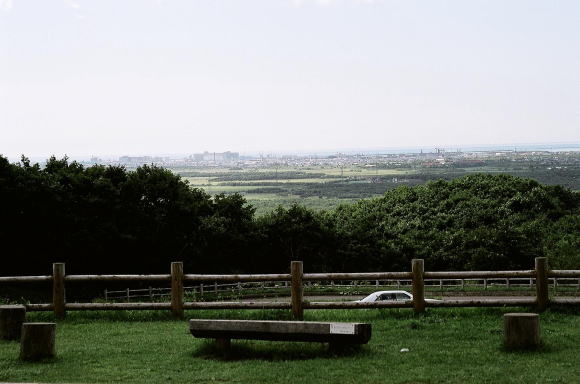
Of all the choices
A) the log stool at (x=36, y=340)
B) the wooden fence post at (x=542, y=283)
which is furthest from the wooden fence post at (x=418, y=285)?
the log stool at (x=36, y=340)

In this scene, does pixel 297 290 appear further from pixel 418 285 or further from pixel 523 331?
pixel 523 331

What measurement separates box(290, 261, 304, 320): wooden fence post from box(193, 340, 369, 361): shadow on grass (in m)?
2.61

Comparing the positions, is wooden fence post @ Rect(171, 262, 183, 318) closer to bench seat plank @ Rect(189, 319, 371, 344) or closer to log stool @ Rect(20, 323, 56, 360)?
bench seat plank @ Rect(189, 319, 371, 344)

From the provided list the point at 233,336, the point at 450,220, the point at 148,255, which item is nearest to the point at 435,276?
the point at 233,336

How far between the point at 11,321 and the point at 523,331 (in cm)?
851

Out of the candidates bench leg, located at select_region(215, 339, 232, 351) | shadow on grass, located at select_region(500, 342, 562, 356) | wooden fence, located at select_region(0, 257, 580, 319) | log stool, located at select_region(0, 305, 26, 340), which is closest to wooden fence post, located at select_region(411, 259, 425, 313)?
wooden fence, located at select_region(0, 257, 580, 319)

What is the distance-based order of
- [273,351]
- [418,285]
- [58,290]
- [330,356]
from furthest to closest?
1. [58,290]
2. [418,285]
3. [273,351]
4. [330,356]

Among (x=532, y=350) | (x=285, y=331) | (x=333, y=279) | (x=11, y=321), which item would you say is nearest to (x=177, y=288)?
(x=333, y=279)

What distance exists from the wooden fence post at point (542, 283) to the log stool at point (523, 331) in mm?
3142

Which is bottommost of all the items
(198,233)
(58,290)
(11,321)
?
(198,233)

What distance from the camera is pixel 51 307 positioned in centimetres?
1673

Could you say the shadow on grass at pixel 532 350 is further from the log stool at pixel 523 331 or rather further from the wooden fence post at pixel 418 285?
the wooden fence post at pixel 418 285

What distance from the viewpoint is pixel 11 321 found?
47.4 ft

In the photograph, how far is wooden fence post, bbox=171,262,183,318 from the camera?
53.3 feet
